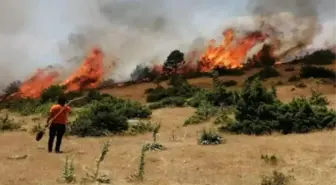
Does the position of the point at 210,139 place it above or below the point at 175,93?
below

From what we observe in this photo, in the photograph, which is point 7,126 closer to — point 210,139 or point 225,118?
point 225,118

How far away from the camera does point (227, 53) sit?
5828 cm

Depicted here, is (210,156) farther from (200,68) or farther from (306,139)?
(200,68)

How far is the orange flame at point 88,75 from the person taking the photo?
5088 centimetres

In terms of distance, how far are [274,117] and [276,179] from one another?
A: 25.6 ft

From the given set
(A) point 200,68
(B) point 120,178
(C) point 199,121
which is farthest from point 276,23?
(B) point 120,178

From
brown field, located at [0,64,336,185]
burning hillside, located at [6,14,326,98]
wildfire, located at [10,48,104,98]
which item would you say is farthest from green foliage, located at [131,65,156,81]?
brown field, located at [0,64,336,185]

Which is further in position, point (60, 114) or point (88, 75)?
point (88, 75)

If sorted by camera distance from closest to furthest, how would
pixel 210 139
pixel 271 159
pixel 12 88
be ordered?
pixel 271 159, pixel 210 139, pixel 12 88

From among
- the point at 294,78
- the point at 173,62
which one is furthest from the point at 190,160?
the point at 173,62

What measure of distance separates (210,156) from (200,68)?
41802 millimetres

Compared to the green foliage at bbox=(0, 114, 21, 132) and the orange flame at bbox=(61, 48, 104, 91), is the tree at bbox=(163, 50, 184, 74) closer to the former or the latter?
the orange flame at bbox=(61, 48, 104, 91)

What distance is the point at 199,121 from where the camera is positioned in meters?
23.8

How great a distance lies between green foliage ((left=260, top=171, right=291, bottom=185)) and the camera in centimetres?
1266
